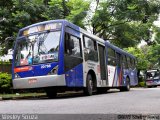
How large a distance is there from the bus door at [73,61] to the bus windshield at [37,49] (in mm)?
449

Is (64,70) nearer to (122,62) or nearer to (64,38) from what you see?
(64,38)

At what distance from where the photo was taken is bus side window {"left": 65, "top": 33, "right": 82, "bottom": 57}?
14.0 m

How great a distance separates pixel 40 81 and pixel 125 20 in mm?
13128

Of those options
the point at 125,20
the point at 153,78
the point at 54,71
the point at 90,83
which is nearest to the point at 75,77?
the point at 54,71

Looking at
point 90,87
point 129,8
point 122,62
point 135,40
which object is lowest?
point 90,87

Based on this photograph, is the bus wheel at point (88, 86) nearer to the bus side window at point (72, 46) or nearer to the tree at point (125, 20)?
the bus side window at point (72, 46)

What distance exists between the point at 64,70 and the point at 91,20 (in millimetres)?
12102

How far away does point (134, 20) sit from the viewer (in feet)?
82.4

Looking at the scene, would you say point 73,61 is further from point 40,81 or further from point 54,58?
point 40,81

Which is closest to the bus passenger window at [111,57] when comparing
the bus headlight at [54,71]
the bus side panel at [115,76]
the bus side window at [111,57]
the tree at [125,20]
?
the bus side window at [111,57]

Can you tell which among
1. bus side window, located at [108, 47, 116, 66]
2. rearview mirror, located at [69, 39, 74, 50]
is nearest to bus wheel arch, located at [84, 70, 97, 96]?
rearview mirror, located at [69, 39, 74, 50]

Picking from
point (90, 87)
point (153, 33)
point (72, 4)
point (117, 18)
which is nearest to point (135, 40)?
point (153, 33)

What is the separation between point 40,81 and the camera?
1360 cm

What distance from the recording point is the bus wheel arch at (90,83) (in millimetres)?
15505
